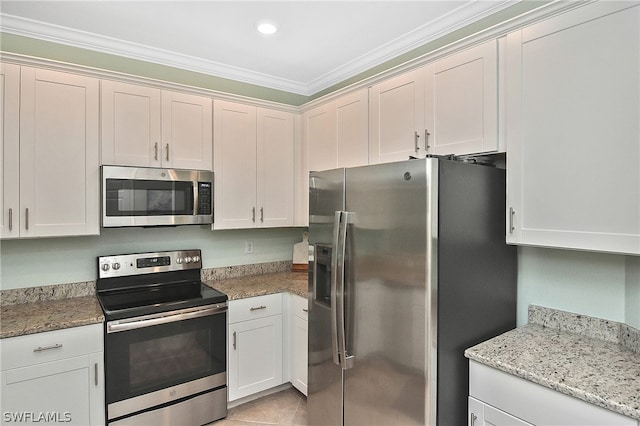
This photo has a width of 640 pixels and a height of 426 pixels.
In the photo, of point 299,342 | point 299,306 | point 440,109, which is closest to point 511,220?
point 440,109

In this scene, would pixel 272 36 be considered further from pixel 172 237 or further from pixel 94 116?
pixel 172 237

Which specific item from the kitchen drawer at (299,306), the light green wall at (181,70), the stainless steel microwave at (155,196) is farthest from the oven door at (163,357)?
the light green wall at (181,70)

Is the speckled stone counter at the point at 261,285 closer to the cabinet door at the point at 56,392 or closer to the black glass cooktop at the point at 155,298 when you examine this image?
the black glass cooktop at the point at 155,298

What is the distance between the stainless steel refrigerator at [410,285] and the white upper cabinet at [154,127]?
124 cm

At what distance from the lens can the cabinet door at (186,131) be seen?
2.60 m

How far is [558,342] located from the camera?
1.70 meters

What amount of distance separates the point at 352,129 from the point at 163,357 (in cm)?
203

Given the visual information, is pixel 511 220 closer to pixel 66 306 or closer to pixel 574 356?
pixel 574 356

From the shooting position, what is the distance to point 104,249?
8.61 ft

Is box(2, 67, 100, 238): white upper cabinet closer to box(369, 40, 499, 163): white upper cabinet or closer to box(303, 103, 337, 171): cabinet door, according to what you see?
box(303, 103, 337, 171): cabinet door

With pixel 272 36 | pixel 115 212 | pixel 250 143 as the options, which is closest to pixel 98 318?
pixel 115 212

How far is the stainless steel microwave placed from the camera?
7.68 ft

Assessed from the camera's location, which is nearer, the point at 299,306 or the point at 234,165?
the point at 299,306

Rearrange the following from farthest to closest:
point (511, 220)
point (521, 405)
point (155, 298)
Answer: point (155, 298) < point (511, 220) < point (521, 405)
